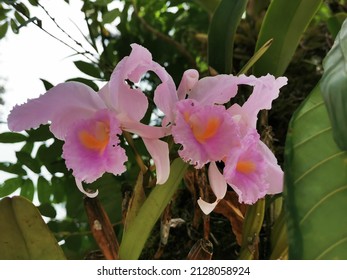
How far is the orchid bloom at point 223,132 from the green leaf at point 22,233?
18 centimetres

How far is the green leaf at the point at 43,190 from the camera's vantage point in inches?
36.1

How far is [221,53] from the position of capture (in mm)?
752

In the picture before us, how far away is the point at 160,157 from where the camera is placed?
57cm

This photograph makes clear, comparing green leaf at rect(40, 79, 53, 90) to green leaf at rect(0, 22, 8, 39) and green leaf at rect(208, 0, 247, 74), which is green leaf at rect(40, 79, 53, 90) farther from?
green leaf at rect(208, 0, 247, 74)

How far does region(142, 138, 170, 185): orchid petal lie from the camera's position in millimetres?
569

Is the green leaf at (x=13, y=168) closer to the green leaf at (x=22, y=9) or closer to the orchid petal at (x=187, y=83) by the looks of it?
the green leaf at (x=22, y=9)

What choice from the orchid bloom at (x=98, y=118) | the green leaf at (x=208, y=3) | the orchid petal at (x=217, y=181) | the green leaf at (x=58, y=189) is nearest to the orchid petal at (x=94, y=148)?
the orchid bloom at (x=98, y=118)

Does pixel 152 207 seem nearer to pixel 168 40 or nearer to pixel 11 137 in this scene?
pixel 11 137

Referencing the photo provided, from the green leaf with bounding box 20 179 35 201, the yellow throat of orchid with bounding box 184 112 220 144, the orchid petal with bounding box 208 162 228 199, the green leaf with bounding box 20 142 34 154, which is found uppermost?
the yellow throat of orchid with bounding box 184 112 220 144

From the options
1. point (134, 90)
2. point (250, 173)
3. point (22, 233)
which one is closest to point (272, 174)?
point (250, 173)

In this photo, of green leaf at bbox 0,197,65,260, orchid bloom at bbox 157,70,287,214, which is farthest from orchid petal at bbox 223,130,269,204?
green leaf at bbox 0,197,65,260

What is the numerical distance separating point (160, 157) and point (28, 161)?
1.25ft

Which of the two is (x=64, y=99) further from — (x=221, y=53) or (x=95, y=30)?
(x=95, y=30)
